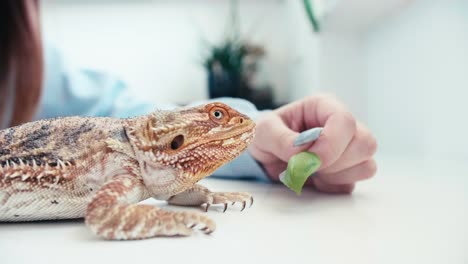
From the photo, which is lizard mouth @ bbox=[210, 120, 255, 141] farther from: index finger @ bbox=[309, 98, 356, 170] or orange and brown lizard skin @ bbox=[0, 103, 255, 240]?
index finger @ bbox=[309, 98, 356, 170]

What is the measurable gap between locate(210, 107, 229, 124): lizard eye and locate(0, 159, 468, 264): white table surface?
0.12 metres

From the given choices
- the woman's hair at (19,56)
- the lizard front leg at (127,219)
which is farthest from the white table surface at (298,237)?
the woman's hair at (19,56)

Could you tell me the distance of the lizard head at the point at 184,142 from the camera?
1.71 ft

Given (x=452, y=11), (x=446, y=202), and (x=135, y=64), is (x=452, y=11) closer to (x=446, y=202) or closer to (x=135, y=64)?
(x=446, y=202)

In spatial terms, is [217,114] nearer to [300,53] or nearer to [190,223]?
[190,223]

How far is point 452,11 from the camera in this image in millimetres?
1034

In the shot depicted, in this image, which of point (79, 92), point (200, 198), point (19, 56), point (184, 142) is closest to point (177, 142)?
point (184, 142)

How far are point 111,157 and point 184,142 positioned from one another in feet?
0.29

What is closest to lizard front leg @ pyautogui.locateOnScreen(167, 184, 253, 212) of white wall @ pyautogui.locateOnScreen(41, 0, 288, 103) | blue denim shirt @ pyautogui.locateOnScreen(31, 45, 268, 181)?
blue denim shirt @ pyautogui.locateOnScreen(31, 45, 268, 181)

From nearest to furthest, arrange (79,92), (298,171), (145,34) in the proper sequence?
(298,171) → (79,92) → (145,34)

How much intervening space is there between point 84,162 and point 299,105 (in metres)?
0.42

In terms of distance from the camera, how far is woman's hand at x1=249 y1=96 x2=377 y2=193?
68 cm

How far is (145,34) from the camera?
89.9 inches

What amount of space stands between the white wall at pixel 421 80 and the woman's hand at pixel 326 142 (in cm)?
37
